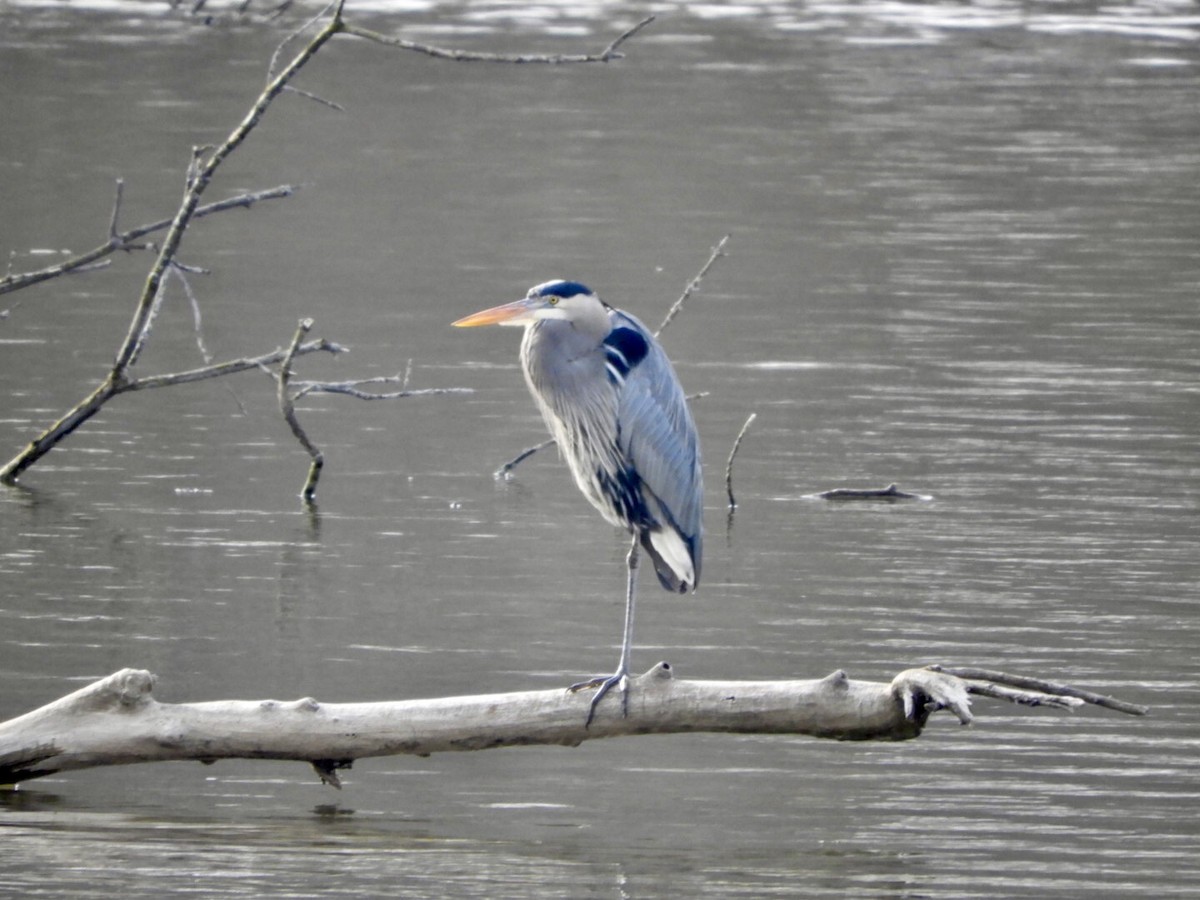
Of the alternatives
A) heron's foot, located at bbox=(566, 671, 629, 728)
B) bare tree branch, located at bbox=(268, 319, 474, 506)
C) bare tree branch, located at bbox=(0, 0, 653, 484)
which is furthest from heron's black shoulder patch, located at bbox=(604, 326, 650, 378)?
bare tree branch, located at bbox=(268, 319, 474, 506)

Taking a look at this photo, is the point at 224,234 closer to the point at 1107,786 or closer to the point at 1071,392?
the point at 1071,392

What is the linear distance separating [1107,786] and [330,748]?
207cm

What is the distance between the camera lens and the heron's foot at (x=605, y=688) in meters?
5.38

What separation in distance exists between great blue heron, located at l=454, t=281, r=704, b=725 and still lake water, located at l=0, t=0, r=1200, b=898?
27.3 inches

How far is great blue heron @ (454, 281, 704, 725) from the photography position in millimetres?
A: 5891

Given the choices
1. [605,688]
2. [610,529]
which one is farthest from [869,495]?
[605,688]

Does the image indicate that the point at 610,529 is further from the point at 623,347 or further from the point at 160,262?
the point at 623,347

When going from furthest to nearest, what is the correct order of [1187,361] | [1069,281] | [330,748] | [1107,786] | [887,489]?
[1069,281] → [1187,361] → [887,489] → [1107,786] → [330,748]

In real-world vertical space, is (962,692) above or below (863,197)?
above

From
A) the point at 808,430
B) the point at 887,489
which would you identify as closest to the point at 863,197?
the point at 808,430

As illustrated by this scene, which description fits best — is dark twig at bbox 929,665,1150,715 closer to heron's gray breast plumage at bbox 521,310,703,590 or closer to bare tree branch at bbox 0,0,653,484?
heron's gray breast plumage at bbox 521,310,703,590

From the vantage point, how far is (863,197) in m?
18.6

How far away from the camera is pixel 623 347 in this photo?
19.5 ft

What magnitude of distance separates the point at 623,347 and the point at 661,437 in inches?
10.1
